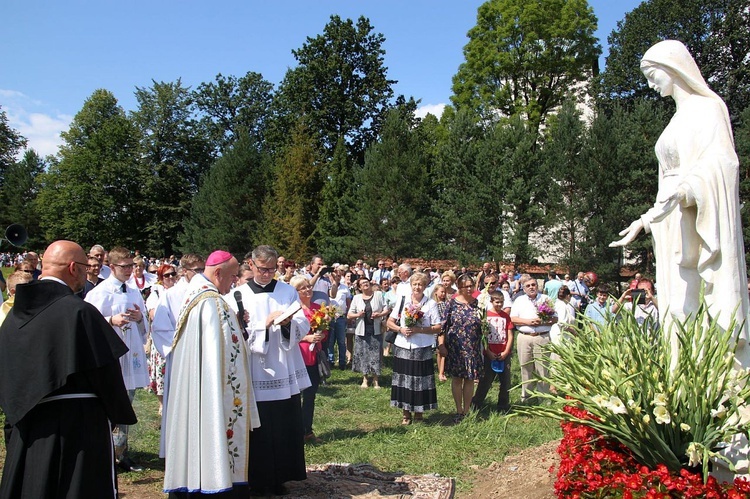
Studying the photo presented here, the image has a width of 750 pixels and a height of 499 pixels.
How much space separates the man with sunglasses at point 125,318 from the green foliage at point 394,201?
→ 25673 mm

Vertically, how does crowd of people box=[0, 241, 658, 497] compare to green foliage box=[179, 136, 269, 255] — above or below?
below

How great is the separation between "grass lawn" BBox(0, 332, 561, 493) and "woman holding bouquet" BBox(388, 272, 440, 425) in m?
0.32

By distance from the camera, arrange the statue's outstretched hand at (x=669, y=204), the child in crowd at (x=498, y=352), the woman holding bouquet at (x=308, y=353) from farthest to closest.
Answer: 1. the child in crowd at (x=498, y=352)
2. the woman holding bouquet at (x=308, y=353)
3. the statue's outstretched hand at (x=669, y=204)

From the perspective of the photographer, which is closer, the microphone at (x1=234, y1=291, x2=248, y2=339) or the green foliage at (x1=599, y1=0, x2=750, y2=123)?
the microphone at (x1=234, y1=291, x2=248, y2=339)

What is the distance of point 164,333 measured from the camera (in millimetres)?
7031

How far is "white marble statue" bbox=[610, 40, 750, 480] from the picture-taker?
4508mm

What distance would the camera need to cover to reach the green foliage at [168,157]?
48.7 m

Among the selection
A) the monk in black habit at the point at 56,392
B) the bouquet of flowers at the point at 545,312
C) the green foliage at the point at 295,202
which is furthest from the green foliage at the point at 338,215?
the monk in black habit at the point at 56,392

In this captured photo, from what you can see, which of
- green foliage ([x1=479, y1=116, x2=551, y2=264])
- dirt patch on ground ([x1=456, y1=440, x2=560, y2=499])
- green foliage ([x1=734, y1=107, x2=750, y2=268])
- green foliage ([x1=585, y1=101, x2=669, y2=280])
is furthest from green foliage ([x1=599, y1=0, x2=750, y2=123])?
dirt patch on ground ([x1=456, y1=440, x2=560, y2=499])

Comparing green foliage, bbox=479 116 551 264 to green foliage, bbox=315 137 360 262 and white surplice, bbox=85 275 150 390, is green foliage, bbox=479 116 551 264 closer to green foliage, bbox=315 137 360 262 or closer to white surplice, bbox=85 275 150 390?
green foliage, bbox=315 137 360 262

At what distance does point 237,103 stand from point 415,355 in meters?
51.2

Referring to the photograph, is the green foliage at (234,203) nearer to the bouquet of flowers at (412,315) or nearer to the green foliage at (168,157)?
the green foliage at (168,157)

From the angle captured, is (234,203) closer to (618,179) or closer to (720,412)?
(618,179)

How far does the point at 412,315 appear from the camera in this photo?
838cm
